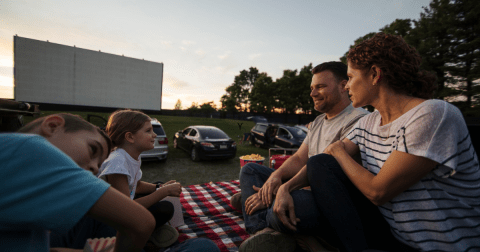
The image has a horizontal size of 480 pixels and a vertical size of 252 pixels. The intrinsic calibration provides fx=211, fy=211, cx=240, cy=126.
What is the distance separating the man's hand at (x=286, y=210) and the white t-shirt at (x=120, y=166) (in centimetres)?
133

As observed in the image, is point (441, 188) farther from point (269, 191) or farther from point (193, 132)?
point (193, 132)

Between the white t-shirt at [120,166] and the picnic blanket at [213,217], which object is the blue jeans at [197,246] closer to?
the white t-shirt at [120,166]

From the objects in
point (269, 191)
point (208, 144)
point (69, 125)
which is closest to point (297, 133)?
point (208, 144)

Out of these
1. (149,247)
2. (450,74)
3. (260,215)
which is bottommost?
(149,247)

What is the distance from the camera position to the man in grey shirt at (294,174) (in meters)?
1.71

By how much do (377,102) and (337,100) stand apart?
1002mm

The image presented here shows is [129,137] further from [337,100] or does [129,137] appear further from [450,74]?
[450,74]

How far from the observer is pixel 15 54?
113ft

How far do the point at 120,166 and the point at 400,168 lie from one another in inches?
82.3

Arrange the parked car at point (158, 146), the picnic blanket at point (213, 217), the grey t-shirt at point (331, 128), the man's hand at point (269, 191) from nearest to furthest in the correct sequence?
the man's hand at point (269, 191)
the grey t-shirt at point (331, 128)
the picnic blanket at point (213, 217)
the parked car at point (158, 146)

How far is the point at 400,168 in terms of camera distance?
1239mm

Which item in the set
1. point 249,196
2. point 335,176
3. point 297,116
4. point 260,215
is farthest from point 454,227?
point 297,116

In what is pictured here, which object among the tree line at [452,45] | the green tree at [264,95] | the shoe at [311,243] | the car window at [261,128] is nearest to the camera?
the shoe at [311,243]

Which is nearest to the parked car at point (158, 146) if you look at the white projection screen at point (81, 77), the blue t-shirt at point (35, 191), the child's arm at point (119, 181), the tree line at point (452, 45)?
the child's arm at point (119, 181)
